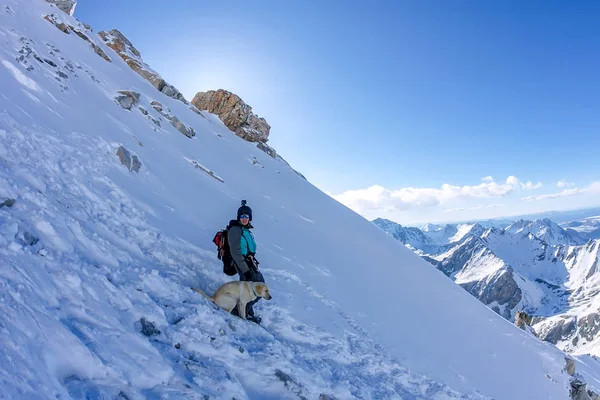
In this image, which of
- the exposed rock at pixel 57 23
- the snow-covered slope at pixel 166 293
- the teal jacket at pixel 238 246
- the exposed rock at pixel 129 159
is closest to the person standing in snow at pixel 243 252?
the teal jacket at pixel 238 246

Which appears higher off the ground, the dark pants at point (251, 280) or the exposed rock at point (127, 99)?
the exposed rock at point (127, 99)

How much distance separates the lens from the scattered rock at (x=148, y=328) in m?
5.25

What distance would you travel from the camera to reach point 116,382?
12.5ft

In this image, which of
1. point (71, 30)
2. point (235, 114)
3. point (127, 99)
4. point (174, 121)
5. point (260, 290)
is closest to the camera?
point (260, 290)

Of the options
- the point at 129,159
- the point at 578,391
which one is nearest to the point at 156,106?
the point at 129,159

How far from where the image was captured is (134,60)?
4384cm

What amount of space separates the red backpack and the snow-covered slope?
0.50 m

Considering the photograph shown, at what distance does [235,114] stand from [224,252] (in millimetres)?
39416

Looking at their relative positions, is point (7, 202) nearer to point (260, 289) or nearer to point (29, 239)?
point (29, 239)

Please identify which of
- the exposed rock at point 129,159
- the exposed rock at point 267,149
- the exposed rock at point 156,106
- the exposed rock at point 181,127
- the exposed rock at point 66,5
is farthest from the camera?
the exposed rock at point 267,149

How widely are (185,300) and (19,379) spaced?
3746mm

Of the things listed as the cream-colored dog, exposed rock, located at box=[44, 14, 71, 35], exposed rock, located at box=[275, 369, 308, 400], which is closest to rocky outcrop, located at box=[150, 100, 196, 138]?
exposed rock, located at box=[44, 14, 71, 35]

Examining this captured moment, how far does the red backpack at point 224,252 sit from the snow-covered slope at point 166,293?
1.63 ft

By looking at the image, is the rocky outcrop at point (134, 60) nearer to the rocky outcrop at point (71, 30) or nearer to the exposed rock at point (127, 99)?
the rocky outcrop at point (71, 30)
